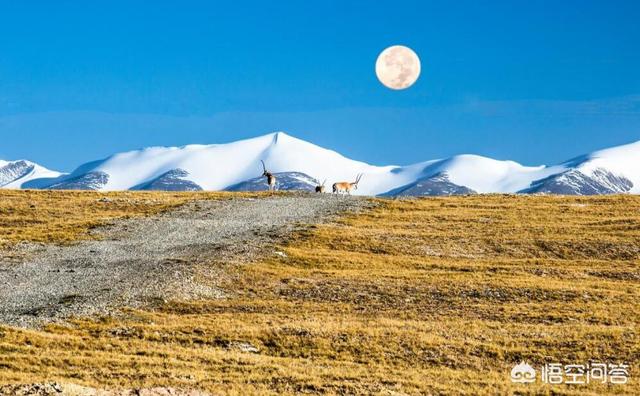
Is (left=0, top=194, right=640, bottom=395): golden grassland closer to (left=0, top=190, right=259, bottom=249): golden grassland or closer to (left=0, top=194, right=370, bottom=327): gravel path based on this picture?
(left=0, top=194, right=370, bottom=327): gravel path

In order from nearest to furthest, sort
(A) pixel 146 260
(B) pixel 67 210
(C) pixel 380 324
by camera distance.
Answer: (C) pixel 380 324
(A) pixel 146 260
(B) pixel 67 210

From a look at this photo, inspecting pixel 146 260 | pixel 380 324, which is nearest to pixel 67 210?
pixel 146 260

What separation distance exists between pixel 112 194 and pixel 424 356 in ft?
200

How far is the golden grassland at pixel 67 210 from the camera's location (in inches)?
2341

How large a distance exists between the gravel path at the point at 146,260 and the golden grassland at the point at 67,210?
278 centimetres

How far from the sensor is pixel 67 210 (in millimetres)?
74750

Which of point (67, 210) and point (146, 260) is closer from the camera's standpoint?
point (146, 260)

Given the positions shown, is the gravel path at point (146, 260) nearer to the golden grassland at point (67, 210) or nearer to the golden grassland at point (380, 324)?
the golden grassland at point (380, 324)

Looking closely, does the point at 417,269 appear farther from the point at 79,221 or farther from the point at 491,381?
the point at 79,221

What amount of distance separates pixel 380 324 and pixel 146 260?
718 inches

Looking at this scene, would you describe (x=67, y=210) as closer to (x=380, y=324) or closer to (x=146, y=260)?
(x=146, y=260)

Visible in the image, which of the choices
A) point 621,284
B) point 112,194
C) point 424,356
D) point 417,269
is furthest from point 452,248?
point 112,194

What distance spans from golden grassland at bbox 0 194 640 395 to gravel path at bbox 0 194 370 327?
1770mm

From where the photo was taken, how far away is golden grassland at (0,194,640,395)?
1056 inches
